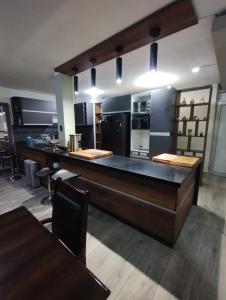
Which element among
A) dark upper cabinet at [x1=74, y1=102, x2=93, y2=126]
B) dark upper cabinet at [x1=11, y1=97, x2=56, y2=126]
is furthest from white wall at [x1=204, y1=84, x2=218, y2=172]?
dark upper cabinet at [x1=11, y1=97, x2=56, y2=126]

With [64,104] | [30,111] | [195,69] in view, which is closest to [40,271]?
[64,104]

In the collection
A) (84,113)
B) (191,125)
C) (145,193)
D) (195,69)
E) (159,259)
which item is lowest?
(159,259)

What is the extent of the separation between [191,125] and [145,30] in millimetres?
3144

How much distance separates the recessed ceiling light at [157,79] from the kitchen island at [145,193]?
2.11 meters

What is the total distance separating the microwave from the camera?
14.9 ft

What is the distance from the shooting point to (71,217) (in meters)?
1.03

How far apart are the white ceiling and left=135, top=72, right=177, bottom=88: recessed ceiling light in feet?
0.86

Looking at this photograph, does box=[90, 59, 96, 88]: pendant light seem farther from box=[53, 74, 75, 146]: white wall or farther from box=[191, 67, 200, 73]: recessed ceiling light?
box=[191, 67, 200, 73]: recessed ceiling light

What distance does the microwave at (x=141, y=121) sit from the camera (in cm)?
454

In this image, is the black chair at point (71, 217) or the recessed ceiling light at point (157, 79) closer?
the black chair at point (71, 217)

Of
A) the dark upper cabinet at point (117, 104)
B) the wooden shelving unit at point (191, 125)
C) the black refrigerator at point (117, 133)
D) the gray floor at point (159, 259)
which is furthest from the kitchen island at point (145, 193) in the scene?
the dark upper cabinet at point (117, 104)

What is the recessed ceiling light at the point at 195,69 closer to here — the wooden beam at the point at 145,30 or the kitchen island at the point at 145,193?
the wooden beam at the point at 145,30

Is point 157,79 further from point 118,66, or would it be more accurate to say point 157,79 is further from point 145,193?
point 145,193

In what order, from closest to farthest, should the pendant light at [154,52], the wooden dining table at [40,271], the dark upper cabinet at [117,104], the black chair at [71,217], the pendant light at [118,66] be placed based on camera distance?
the wooden dining table at [40,271] → the black chair at [71,217] → the pendant light at [154,52] → the pendant light at [118,66] → the dark upper cabinet at [117,104]
